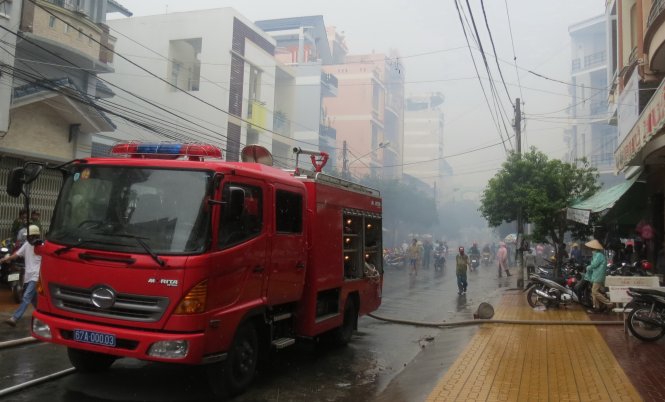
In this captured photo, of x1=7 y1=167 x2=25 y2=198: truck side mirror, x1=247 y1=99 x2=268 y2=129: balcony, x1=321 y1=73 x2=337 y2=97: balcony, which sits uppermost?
x1=321 y1=73 x2=337 y2=97: balcony

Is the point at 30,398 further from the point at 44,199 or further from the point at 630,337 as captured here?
the point at 44,199

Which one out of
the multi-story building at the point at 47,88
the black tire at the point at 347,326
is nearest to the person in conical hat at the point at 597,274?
the black tire at the point at 347,326

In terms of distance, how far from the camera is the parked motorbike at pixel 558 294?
11.8 meters

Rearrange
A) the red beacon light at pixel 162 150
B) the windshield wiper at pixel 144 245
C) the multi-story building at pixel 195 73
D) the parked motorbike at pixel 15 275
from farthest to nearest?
the multi-story building at pixel 195 73 → the parked motorbike at pixel 15 275 → the red beacon light at pixel 162 150 → the windshield wiper at pixel 144 245

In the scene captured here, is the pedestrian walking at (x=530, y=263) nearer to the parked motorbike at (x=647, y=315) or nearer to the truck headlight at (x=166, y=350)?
the parked motorbike at (x=647, y=315)

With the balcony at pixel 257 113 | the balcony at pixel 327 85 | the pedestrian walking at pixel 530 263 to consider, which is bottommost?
the pedestrian walking at pixel 530 263

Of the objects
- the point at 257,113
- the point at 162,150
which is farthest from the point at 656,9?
the point at 257,113

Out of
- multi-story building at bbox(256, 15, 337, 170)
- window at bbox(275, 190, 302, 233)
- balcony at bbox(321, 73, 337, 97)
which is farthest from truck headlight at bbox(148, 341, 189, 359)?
balcony at bbox(321, 73, 337, 97)

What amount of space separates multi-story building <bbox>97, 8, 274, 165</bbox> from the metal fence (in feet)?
34.6

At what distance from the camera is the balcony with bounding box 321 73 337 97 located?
4428 centimetres

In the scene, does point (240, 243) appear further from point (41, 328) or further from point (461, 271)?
point (461, 271)

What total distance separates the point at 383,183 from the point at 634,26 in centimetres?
3156

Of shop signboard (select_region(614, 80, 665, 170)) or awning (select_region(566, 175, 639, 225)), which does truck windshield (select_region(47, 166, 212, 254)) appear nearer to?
shop signboard (select_region(614, 80, 665, 170))

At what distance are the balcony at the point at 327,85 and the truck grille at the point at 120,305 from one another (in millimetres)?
40630
